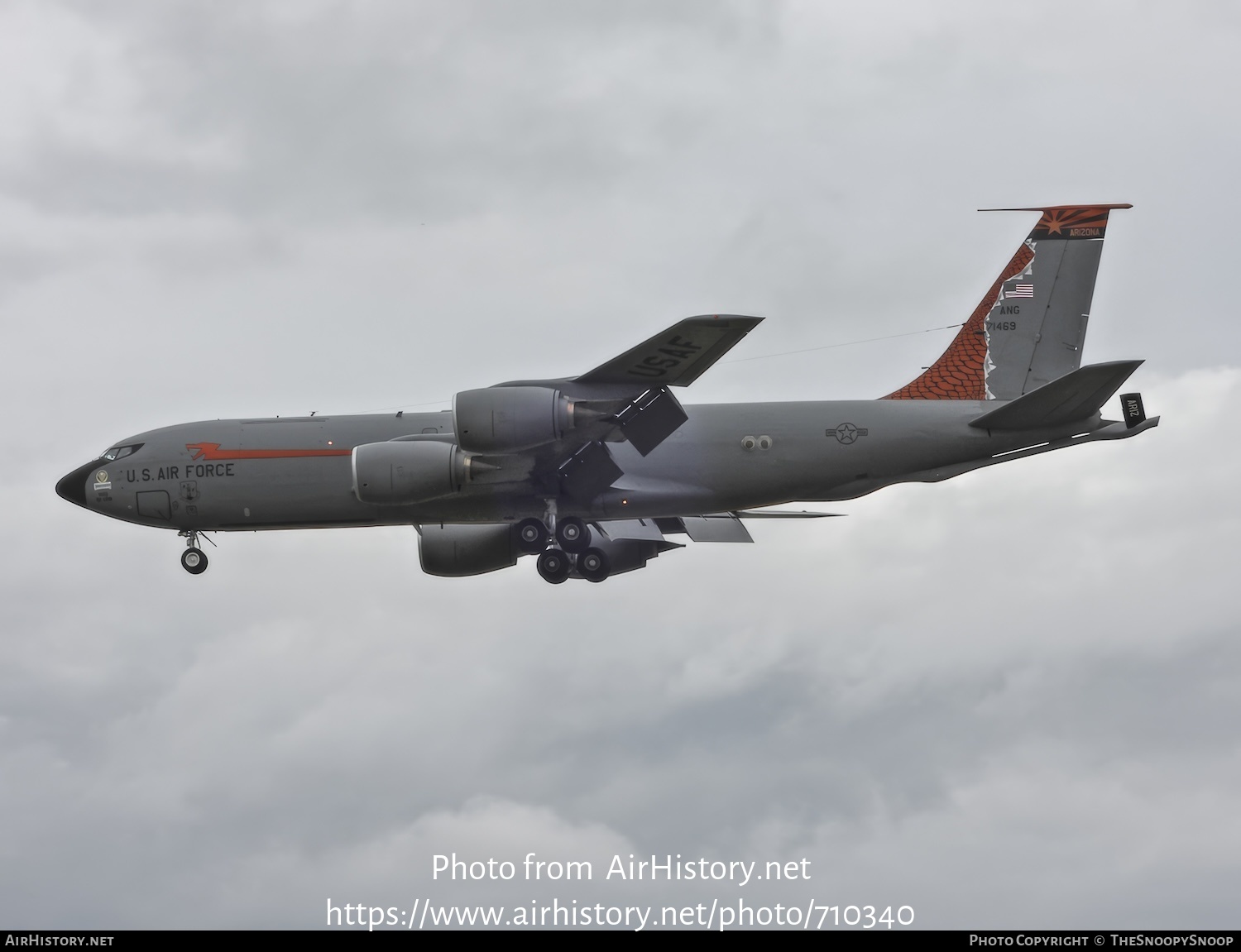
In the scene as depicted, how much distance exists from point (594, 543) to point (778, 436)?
592cm

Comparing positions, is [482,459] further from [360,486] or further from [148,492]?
[148,492]

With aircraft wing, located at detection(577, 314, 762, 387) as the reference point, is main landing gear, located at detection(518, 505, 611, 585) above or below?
below

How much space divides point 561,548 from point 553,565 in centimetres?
42

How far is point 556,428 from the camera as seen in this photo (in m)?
27.2

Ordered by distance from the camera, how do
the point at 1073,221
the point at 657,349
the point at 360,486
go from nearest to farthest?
the point at 657,349 < the point at 360,486 < the point at 1073,221

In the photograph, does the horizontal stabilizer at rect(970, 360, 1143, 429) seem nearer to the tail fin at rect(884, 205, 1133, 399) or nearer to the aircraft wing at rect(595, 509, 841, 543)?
the tail fin at rect(884, 205, 1133, 399)

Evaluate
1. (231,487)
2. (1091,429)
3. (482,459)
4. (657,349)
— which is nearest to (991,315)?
(1091,429)

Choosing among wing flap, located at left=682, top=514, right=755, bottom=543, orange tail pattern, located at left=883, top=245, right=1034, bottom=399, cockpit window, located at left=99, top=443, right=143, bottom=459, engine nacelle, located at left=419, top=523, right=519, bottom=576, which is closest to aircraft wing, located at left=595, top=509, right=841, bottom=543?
wing flap, located at left=682, top=514, right=755, bottom=543

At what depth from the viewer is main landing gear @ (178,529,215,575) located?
3281cm

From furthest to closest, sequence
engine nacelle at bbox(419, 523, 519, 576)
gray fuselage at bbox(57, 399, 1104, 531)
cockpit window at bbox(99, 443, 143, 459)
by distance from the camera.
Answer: engine nacelle at bbox(419, 523, 519, 576), cockpit window at bbox(99, 443, 143, 459), gray fuselage at bbox(57, 399, 1104, 531)

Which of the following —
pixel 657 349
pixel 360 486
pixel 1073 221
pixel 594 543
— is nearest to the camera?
pixel 657 349

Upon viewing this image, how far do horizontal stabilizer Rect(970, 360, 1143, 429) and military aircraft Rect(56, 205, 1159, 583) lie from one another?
0.14 ft

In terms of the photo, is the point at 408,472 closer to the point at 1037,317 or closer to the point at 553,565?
the point at 553,565

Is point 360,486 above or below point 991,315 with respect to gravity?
below
